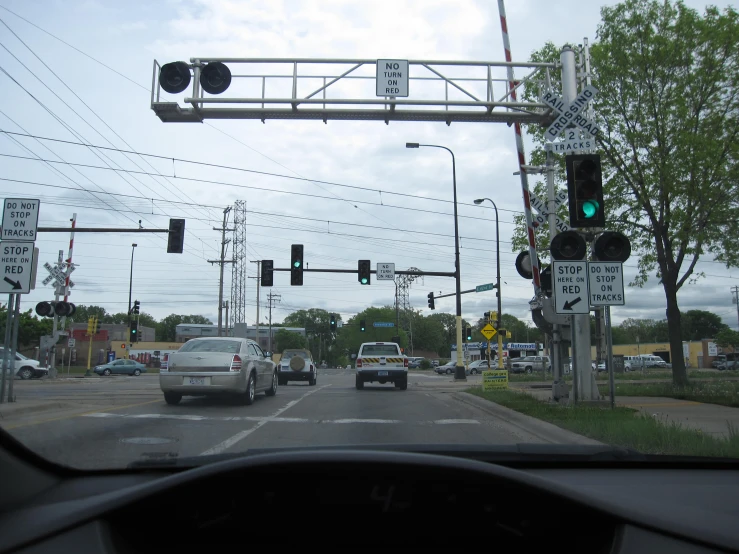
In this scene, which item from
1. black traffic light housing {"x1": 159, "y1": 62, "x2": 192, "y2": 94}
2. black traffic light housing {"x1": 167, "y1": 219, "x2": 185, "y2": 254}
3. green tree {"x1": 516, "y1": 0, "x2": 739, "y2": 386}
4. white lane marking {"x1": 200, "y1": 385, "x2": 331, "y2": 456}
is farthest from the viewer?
black traffic light housing {"x1": 167, "y1": 219, "x2": 185, "y2": 254}

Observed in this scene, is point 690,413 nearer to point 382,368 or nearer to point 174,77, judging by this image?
point 174,77

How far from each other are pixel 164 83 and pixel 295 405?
7.56 metres

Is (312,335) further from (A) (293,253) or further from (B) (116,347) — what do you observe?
(A) (293,253)

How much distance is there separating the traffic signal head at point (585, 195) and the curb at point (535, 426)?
3385mm

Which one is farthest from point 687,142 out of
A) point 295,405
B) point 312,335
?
point 312,335

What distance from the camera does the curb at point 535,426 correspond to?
319 inches

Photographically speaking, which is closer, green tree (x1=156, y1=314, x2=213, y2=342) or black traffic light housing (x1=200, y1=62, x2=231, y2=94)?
black traffic light housing (x1=200, y1=62, x2=231, y2=94)

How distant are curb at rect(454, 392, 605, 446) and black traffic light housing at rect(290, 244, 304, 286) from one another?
14678 millimetres

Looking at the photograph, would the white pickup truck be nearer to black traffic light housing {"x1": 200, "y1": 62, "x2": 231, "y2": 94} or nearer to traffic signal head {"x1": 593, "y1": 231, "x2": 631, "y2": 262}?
black traffic light housing {"x1": 200, "y1": 62, "x2": 231, "y2": 94}

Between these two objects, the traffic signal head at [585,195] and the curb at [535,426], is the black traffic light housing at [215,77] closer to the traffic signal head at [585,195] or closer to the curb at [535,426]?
the traffic signal head at [585,195]

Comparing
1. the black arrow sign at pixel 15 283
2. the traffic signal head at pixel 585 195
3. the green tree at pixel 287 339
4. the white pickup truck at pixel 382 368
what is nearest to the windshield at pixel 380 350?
the white pickup truck at pixel 382 368

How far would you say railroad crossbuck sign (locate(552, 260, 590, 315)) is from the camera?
425 inches

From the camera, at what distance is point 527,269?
13.7 metres

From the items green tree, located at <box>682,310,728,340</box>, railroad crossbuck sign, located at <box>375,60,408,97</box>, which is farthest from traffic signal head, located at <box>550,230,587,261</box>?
green tree, located at <box>682,310,728,340</box>
